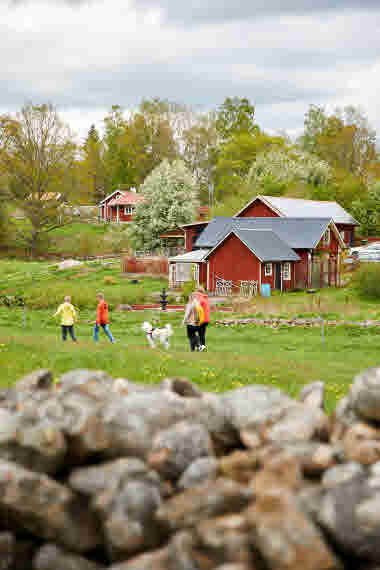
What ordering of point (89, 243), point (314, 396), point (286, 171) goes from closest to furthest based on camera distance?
point (314, 396)
point (89, 243)
point (286, 171)

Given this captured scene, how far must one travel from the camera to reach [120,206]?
→ 97.5 m

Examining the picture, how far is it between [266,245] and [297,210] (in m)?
15.8

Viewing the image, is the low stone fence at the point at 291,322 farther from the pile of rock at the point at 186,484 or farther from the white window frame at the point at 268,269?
the pile of rock at the point at 186,484

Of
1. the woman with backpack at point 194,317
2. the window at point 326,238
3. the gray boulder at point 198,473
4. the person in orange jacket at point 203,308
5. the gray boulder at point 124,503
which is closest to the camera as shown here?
the gray boulder at point 124,503

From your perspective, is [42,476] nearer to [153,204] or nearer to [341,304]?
[341,304]

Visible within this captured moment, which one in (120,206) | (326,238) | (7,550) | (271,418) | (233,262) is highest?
(120,206)

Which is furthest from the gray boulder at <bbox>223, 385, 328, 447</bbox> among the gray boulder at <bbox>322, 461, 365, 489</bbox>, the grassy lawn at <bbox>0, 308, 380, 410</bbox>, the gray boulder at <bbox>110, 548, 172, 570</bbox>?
the grassy lawn at <bbox>0, 308, 380, 410</bbox>

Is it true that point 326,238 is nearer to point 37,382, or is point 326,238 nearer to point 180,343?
point 180,343

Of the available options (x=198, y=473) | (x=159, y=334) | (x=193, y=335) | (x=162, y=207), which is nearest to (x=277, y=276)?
(x=162, y=207)

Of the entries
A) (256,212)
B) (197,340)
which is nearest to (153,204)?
(256,212)

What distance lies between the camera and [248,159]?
100312 millimetres

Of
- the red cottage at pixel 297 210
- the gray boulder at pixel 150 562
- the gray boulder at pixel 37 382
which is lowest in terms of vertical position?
the gray boulder at pixel 150 562

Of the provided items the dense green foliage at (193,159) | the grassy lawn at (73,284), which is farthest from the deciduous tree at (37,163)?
the grassy lawn at (73,284)

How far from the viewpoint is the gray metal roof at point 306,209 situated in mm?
62062
